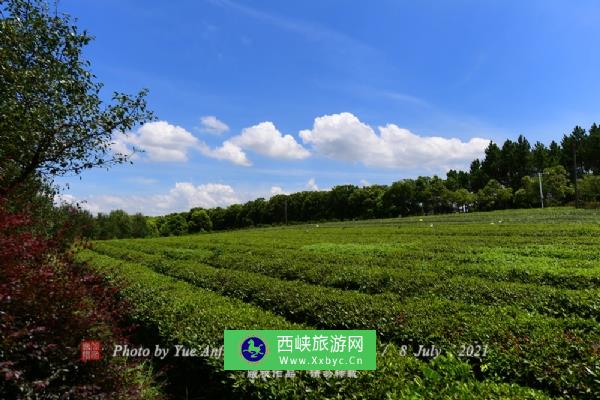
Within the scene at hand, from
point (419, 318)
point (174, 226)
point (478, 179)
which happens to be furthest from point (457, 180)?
point (419, 318)

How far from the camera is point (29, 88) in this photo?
7.41 metres

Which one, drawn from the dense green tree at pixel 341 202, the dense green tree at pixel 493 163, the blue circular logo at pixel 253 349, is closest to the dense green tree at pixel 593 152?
the dense green tree at pixel 493 163

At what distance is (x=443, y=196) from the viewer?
9075 cm

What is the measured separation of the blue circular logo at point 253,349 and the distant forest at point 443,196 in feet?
237

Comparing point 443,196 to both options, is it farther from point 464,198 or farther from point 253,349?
point 253,349

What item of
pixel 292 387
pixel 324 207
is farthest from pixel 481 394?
pixel 324 207

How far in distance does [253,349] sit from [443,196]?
302ft

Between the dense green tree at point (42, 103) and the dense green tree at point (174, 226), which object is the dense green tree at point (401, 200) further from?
the dense green tree at point (42, 103)

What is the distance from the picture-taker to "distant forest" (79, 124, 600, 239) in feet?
247

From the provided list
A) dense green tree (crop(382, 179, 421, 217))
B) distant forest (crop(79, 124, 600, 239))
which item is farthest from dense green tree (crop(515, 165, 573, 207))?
dense green tree (crop(382, 179, 421, 217))

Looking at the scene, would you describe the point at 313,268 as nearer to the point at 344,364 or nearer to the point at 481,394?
the point at 344,364

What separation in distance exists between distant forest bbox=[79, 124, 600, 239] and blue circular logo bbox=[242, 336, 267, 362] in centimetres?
7238

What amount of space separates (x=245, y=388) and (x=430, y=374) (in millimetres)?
2216

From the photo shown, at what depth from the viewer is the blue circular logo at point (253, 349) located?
531cm
